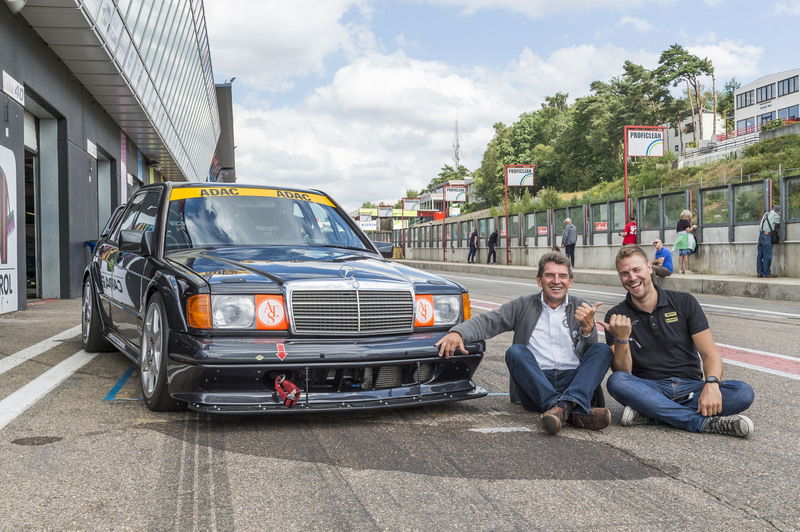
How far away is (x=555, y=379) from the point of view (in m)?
4.88

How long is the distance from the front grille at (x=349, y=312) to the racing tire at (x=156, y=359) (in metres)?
0.80

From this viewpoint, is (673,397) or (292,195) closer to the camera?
(673,397)

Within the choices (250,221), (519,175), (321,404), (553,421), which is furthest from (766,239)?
(519,175)

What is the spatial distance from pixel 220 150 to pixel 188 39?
4814 cm

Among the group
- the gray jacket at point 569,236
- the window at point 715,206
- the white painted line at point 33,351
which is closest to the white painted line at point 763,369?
the white painted line at point 33,351

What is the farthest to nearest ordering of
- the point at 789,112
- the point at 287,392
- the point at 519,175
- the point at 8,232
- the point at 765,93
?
the point at 765,93 < the point at 789,112 < the point at 519,175 < the point at 8,232 < the point at 287,392

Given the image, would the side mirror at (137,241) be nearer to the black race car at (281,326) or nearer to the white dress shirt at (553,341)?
the black race car at (281,326)

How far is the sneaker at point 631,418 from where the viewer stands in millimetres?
4617

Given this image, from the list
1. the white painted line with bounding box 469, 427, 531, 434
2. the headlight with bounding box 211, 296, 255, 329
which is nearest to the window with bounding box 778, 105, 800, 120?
the white painted line with bounding box 469, 427, 531, 434

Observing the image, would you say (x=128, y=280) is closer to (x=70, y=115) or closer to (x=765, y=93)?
(x=70, y=115)

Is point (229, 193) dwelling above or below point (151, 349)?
above

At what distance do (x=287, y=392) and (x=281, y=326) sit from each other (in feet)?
1.17

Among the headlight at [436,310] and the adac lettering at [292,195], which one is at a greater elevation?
the adac lettering at [292,195]

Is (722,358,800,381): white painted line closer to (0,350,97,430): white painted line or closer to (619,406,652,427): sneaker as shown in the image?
(619,406,652,427): sneaker
